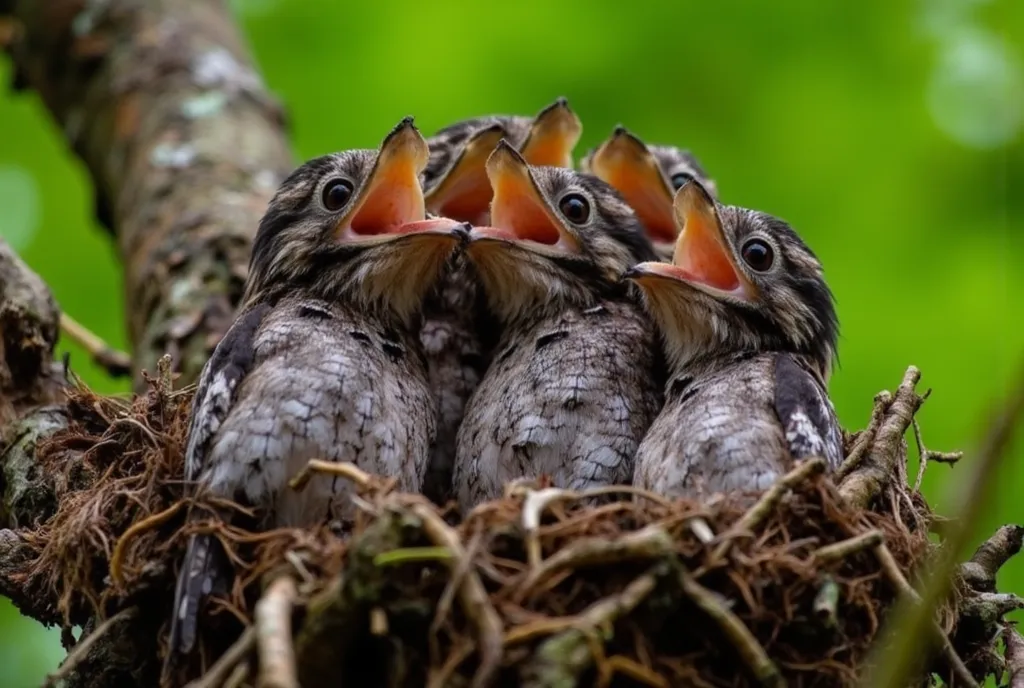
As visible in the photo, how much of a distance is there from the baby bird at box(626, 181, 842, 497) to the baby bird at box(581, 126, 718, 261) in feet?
3.04

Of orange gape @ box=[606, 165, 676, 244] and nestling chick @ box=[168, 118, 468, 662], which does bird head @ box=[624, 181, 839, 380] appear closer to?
nestling chick @ box=[168, 118, 468, 662]

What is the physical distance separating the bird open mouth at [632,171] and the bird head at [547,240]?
75 centimetres

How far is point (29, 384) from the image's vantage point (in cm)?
514

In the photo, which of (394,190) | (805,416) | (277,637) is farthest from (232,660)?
(394,190)

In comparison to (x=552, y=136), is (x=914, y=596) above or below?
below

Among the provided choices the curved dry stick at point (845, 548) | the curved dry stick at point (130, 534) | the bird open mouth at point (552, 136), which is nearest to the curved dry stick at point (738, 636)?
the curved dry stick at point (845, 548)

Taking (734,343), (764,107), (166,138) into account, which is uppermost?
(764,107)

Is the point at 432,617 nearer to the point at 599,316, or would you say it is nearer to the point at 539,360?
the point at 539,360

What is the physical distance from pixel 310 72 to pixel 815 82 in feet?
9.82

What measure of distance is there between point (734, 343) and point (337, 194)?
156 cm

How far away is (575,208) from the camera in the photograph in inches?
202

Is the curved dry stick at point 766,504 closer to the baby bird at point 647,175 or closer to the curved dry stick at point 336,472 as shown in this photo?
the curved dry stick at point 336,472

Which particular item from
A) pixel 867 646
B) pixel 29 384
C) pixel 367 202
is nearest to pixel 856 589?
pixel 867 646

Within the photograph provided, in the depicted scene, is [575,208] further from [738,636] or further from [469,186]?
[738,636]
